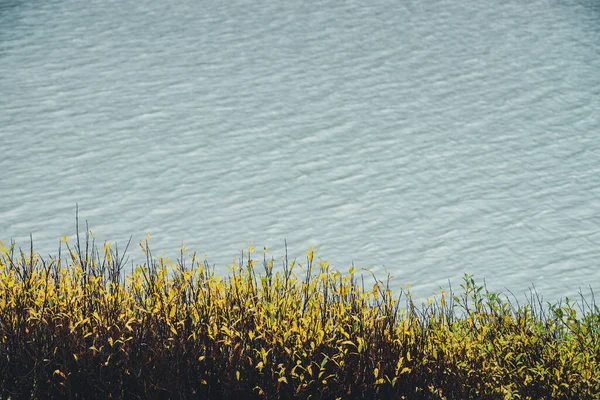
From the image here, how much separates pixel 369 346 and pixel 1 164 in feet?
19.3

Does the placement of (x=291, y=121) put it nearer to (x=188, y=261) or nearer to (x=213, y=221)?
(x=213, y=221)

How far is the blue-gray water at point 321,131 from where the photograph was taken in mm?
7363

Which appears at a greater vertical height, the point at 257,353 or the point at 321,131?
the point at 321,131

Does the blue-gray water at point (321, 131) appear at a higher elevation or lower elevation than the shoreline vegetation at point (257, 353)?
higher

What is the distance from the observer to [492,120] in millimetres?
9766

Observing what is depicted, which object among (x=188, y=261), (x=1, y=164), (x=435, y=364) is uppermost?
(x=1, y=164)

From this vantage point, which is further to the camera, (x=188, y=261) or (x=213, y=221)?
(x=213, y=221)

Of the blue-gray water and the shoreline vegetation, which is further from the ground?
the blue-gray water

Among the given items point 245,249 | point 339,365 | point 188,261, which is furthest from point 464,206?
point 339,365

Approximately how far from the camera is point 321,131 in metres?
9.49

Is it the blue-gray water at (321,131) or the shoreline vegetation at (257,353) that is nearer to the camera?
the shoreline vegetation at (257,353)

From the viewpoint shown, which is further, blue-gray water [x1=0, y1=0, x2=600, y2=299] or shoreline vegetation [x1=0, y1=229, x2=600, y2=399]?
blue-gray water [x1=0, y1=0, x2=600, y2=299]

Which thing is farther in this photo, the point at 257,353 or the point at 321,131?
the point at 321,131

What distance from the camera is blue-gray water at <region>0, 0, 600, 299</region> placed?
7363 millimetres
